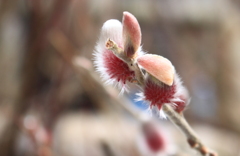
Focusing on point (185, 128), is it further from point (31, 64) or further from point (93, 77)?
point (31, 64)

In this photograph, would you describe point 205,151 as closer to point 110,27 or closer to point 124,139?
point 110,27

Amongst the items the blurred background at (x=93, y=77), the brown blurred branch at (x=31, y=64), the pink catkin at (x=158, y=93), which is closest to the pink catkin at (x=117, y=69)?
the pink catkin at (x=158, y=93)

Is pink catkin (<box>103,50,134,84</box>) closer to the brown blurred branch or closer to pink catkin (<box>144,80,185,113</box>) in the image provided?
pink catkin (<box>144,80,185,113</box>)

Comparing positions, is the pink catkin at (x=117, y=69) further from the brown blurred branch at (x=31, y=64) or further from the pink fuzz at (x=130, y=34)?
the brown blurred branch at (x=31, y=64)

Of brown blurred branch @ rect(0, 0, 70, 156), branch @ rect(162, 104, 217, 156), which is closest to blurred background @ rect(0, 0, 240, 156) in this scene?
brown blurred branch @ rect(0, 0, 70, 156)

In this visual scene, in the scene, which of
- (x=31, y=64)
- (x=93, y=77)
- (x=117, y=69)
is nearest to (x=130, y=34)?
(x=117, y=69)

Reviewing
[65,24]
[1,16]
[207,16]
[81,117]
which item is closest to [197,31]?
[207,16]

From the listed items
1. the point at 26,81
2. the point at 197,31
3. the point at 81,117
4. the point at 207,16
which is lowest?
the point at 26,81
